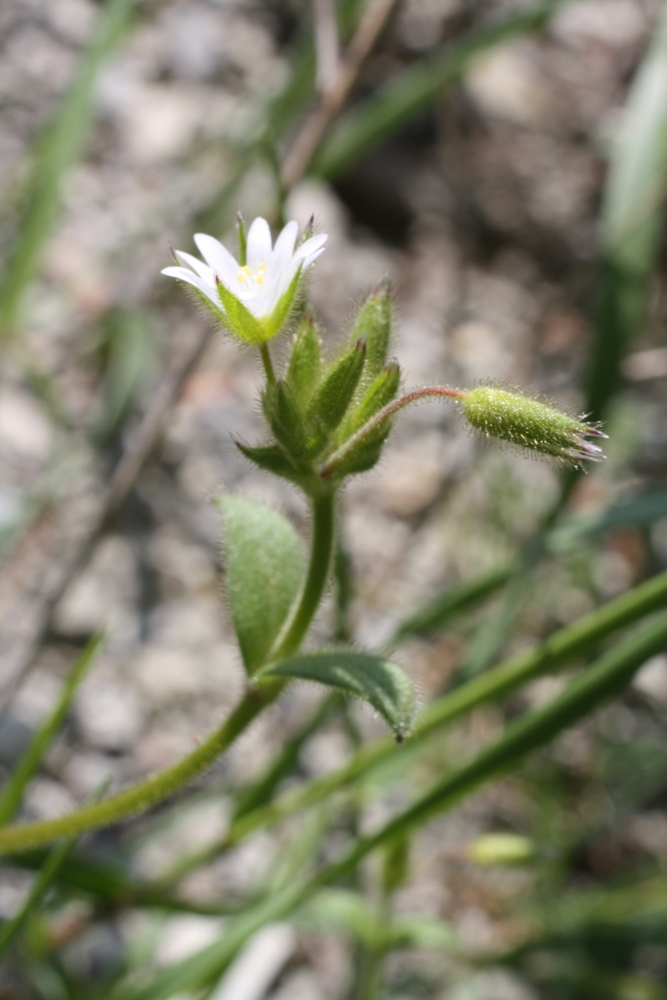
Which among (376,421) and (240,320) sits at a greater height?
(240,320)

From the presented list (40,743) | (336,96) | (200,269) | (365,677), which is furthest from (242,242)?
(336,96)

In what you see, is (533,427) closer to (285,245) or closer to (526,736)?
(285,245)

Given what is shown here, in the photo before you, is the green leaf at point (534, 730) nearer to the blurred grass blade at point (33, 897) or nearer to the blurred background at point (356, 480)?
the blurred background at point (356, 480)

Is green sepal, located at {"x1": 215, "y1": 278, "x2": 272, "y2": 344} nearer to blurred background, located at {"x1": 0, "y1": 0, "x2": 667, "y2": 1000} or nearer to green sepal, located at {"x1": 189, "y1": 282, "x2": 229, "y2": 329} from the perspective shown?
green sepal, located at {"x1": 189, "y1": 282, "x2": 229, "y2": 329}

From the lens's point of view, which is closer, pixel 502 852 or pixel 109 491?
pixel 502 852

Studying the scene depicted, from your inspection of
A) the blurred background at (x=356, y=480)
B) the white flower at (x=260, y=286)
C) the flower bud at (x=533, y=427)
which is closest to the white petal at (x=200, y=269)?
the white flower at (x=260, y=286)

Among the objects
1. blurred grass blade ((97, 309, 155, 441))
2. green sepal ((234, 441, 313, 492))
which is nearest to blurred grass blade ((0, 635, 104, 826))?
green sepal ((234, 441, 313, 492))

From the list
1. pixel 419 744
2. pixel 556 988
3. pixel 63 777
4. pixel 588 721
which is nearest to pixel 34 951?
pixel 63 777
